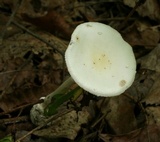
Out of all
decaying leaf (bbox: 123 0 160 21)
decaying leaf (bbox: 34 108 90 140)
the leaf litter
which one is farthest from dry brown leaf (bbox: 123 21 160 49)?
decaying leaf (bbox: 34 108 90 140)

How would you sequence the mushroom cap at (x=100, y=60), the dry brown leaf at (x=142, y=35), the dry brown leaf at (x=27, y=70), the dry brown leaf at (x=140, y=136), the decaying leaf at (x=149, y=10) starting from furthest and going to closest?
the decaying leaf at (x=149, y=10) → the dry brown leaf at (x=142, y=35) → the dry brown leaf at (x=27, y=70) → the dry brown leaf at (x=140, y=136) → the mushroom cap at (x=100, y=60)

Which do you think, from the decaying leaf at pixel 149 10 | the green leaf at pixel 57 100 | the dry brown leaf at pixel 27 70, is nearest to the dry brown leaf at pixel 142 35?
the decaying leaf at pixel 149 10

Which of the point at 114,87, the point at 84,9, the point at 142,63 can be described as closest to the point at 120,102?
the point at 142,63

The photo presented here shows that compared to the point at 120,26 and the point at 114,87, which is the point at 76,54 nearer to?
the point at 114,87

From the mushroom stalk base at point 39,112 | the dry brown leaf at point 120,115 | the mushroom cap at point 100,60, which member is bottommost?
the dry brown leaf at point 120,115

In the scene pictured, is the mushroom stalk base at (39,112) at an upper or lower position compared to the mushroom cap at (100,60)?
lower

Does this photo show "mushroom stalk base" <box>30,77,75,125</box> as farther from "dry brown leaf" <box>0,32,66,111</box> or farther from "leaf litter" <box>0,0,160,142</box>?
"dry brown leaf" <box>0,32,66,111</box>

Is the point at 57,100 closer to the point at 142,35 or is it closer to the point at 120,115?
the point at 120,115

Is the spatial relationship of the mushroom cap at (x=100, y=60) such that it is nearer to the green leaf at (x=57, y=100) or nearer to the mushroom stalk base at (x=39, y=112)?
the green leaf at (x=57, y=100)
